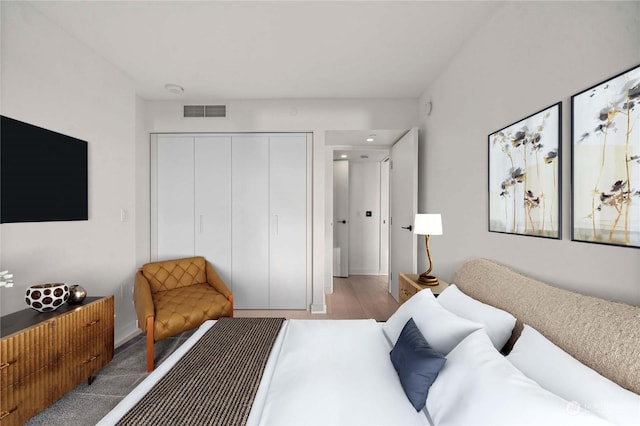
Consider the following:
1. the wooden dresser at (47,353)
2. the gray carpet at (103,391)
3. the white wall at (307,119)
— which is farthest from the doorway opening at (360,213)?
the wooden dresser at (47,353)

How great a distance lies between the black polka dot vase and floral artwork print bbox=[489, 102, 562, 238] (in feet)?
9.64

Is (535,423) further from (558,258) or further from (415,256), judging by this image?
(415,256)

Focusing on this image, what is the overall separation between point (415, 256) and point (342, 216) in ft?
7.77

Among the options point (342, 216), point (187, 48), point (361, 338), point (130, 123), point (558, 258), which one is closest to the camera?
point (558, 258)

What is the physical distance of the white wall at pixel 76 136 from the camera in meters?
1.75

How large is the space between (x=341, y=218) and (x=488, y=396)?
14.2 ft

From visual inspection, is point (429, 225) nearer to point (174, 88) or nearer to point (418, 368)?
point (418, 368)

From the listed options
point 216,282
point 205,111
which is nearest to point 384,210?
point 216,282

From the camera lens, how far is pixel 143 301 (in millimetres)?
2281

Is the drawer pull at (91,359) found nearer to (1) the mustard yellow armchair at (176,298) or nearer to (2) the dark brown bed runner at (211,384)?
(1) the mustard yellow armchair at (176,298)

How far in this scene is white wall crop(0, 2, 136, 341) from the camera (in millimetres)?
1752

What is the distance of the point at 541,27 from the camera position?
138 centimetres

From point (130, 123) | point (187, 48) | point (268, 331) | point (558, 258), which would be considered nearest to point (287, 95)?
point (187, 48)

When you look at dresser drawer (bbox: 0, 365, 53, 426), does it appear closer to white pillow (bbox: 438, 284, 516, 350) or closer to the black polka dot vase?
the black polka dot vase
